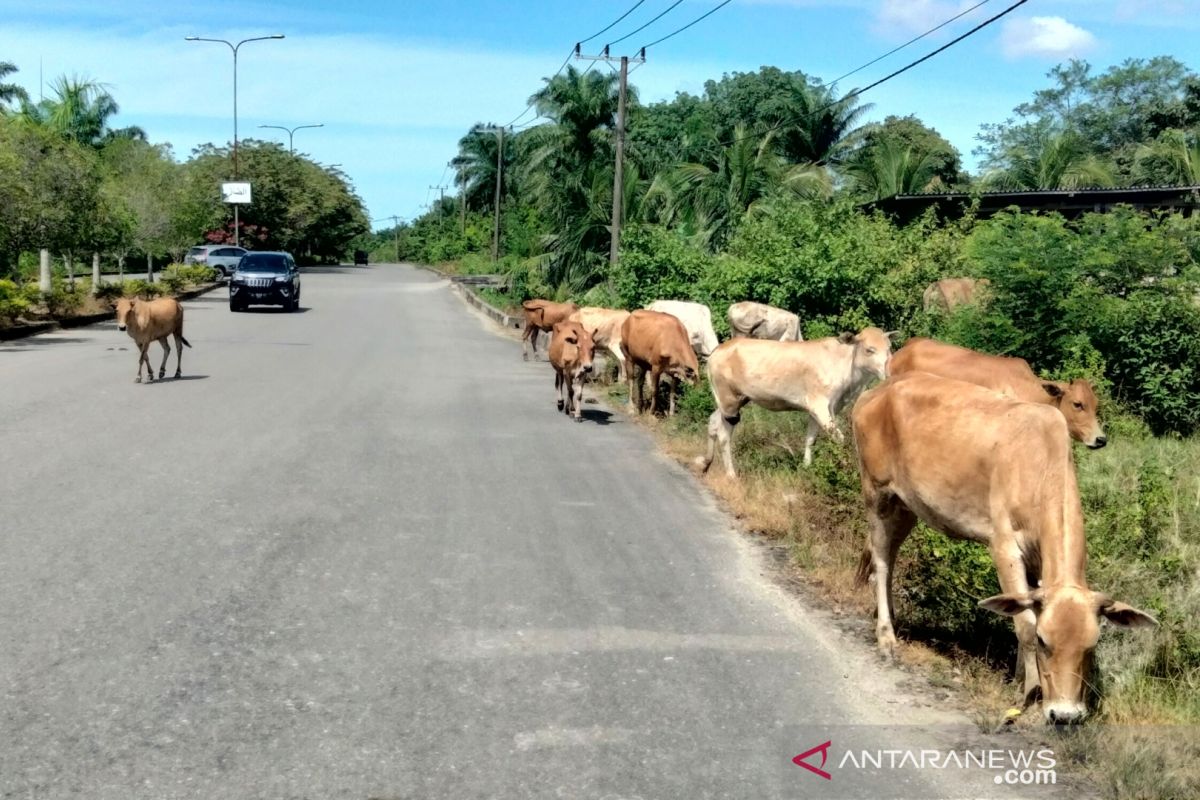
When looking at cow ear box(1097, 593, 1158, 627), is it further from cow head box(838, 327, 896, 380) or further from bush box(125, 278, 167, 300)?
bush box(125, 278, 167, 300)

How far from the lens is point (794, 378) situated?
12.1 meters

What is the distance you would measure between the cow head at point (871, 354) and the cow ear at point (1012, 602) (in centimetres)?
646

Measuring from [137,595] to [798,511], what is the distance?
5.14m

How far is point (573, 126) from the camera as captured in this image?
147ft

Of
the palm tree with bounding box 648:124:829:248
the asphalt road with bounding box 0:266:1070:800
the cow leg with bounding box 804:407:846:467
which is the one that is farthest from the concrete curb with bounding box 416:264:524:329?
the cow leg with bounding box 804:407:846:467

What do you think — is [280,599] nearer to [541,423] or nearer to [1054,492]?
[1054,492]

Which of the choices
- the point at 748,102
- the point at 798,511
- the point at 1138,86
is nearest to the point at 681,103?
the point at 748,102

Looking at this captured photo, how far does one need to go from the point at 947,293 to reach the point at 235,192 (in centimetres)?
Result: 5394

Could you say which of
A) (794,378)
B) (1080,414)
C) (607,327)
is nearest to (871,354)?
(794,378)

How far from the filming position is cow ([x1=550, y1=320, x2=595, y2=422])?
1566 cm

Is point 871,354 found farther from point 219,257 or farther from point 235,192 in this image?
point 235,192

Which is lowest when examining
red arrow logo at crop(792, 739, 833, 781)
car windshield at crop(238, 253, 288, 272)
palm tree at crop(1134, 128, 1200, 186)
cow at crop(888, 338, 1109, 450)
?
red arrow logo at crop(792, 739, 833, 781)

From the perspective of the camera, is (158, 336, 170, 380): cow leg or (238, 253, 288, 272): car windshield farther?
(238, 253, 288, 272): car windshield

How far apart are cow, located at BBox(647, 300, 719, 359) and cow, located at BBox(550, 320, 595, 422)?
85.1 inches
